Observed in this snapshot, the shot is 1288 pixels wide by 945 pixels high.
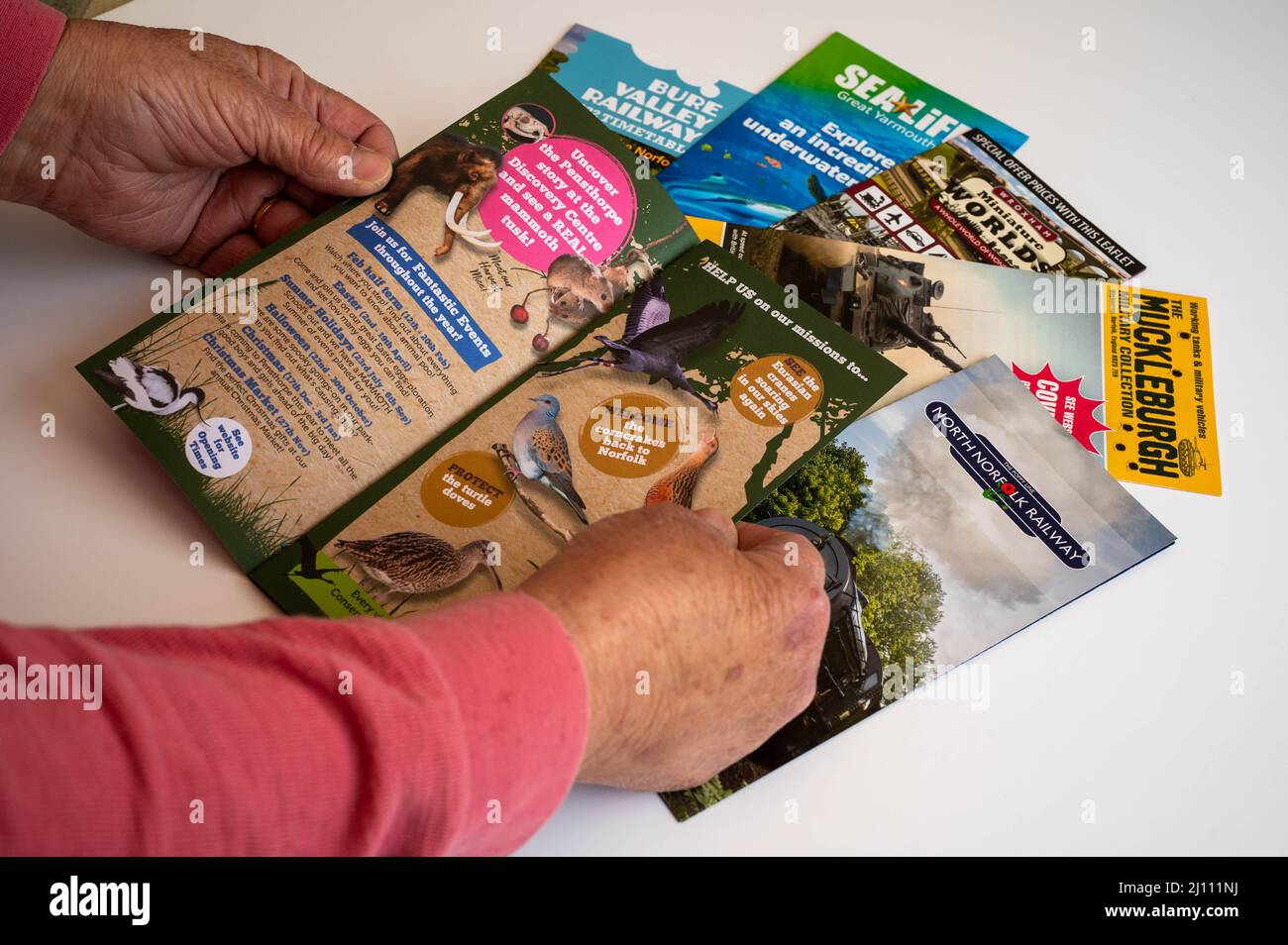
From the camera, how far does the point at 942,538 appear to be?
820 mm

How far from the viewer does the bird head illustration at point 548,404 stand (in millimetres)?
814

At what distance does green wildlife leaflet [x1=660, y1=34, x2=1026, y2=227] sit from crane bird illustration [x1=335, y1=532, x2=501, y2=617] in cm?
43

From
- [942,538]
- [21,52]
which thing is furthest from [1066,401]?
[21,52]

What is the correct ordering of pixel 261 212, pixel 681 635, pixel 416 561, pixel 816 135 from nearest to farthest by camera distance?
pixel 681 635 → pixel 416 561 → pixel 261 212 → pixel 816 135

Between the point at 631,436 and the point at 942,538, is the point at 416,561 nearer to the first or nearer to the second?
the point at 631,436

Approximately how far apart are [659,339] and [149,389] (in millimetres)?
393

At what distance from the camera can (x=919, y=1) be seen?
124 cm

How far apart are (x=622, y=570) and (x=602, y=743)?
0.10m

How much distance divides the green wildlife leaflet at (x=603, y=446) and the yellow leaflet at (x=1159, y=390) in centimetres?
26

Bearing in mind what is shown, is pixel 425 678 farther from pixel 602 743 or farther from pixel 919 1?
pixel 919 1

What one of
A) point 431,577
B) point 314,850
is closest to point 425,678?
point 314,850

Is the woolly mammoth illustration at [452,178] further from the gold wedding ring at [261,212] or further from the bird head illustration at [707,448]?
the bird head illustration at [707,448]

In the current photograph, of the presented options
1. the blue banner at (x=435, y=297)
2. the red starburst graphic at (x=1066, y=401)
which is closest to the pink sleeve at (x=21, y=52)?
the blue banner at (x=435, y=297)

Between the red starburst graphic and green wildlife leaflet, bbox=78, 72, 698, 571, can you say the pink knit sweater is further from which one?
the red starburst graphic
